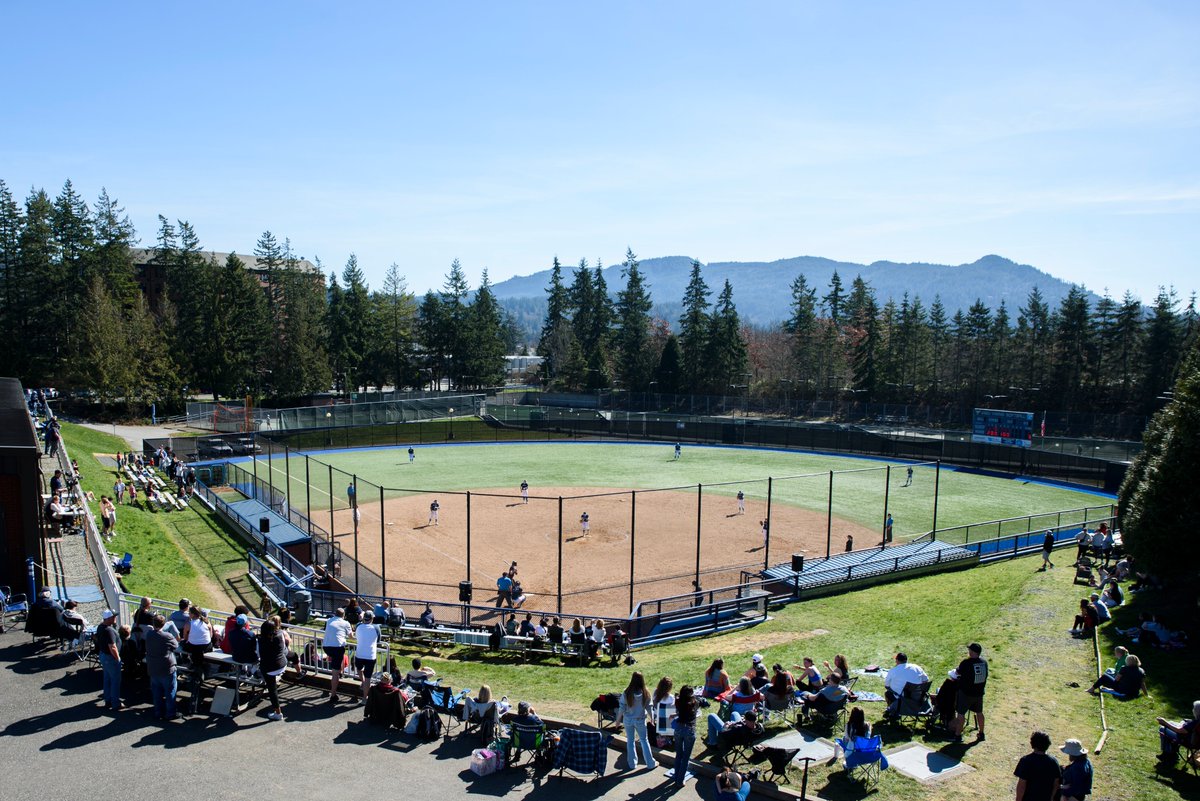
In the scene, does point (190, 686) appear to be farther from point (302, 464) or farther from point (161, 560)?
point (302, 464)

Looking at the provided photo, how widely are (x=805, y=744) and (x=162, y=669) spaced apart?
31.4 ft

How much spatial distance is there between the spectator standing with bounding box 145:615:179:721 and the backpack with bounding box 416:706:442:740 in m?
3.83

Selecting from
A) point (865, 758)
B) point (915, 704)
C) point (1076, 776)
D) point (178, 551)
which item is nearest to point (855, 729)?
point (865, 758)

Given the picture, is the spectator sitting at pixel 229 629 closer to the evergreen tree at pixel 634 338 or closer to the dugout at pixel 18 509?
the dugout at pixel 18 509

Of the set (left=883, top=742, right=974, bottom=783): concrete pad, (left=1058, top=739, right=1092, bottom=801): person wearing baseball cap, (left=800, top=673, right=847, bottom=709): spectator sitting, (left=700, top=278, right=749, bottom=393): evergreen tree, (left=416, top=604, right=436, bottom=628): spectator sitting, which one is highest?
(left=700, top=278, right=749, bottom=393): evergreen tree

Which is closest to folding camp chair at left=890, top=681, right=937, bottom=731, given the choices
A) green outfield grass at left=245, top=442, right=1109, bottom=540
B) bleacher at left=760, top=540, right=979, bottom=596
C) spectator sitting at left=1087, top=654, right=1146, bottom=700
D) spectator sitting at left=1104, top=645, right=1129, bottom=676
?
spectator sitting at left=1087, top=654, right=1146, bottom=700

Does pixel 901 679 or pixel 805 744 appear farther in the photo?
pixel 901 679

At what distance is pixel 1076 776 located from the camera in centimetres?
892

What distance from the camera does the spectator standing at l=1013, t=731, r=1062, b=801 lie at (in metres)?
8.63

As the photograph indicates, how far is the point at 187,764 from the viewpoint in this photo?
10391 mm

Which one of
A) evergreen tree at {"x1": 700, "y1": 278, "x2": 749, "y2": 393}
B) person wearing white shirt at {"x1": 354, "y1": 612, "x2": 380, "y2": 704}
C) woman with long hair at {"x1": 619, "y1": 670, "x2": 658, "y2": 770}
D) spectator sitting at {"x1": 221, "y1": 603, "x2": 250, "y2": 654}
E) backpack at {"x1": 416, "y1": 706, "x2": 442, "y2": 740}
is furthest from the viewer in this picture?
evergreen tree at {"x1": 700, "y1": 278, "x2": 749, "y2": 393}

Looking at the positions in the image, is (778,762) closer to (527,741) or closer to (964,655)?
(527,741)

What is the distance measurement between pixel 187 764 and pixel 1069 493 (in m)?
50.2

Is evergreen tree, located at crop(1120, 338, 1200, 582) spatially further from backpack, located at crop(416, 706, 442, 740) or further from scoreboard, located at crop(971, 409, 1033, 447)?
scoreboard, located at crop(971, 409, 1033, 447)
